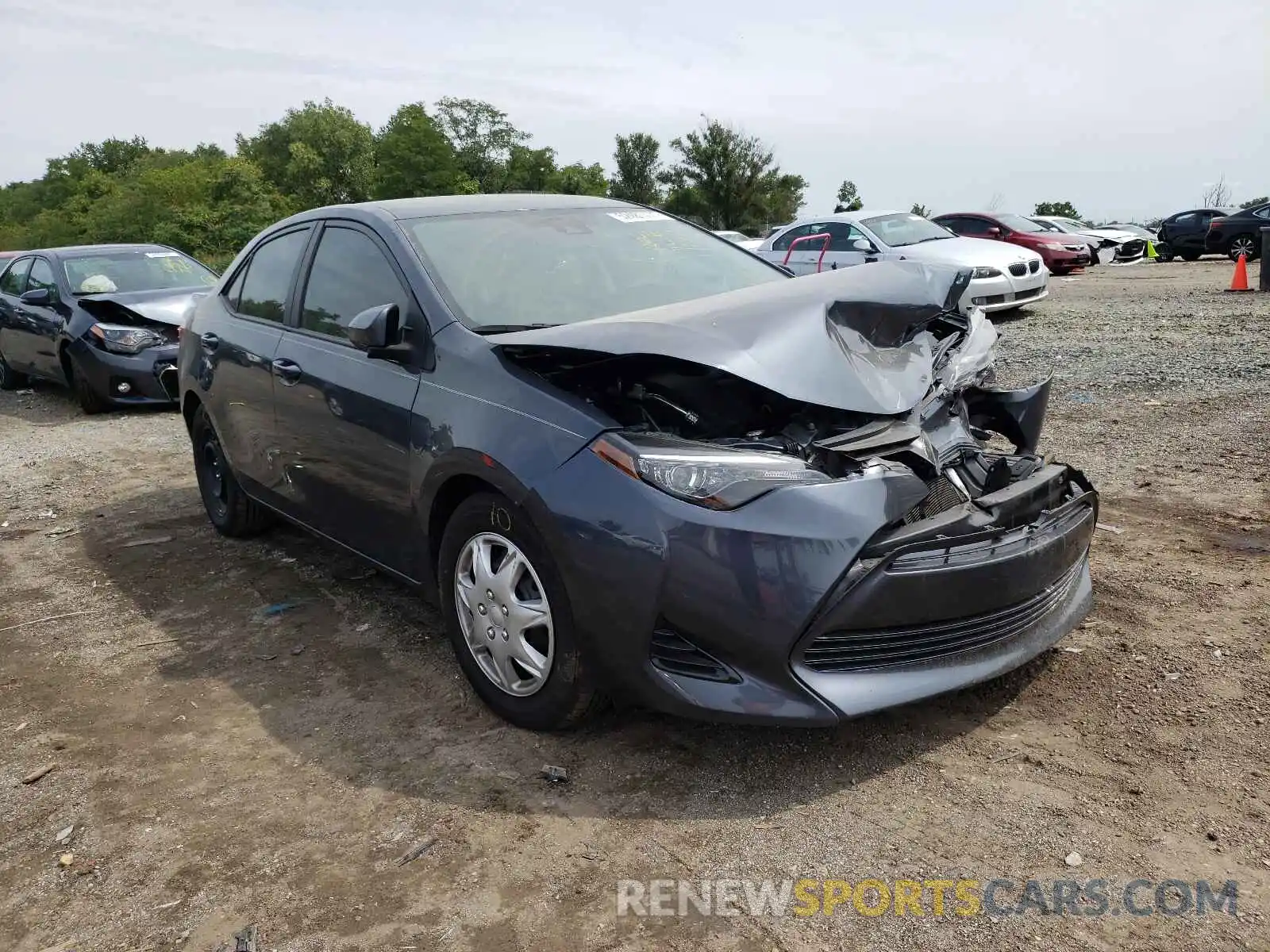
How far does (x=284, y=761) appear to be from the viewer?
10.7 ft

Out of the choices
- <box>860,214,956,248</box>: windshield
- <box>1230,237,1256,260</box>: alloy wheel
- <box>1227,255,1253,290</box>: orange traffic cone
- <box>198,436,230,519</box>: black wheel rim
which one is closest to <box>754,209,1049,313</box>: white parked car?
<box>860,214,956,248</box>: windshield

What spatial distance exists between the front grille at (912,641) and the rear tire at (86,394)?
931cm

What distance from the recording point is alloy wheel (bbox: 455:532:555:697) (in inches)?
122

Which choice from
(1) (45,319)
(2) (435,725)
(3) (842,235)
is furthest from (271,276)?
(3) (842,235)

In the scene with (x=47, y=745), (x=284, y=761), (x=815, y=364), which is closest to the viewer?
(x=815, y=364)

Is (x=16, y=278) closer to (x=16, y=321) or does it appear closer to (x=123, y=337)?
(x=16, y=321)

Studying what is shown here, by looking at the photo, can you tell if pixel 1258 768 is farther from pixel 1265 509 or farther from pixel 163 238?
pixel 163 238

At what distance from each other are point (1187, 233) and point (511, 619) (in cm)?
2607

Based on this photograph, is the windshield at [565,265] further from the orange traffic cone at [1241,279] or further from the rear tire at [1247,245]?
the rear tire at [1247,245]

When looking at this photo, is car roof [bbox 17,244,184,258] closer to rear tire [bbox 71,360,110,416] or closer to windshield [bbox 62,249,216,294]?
windshield [bbox 62,249,216,294]

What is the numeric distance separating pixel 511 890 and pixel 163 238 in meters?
45.7

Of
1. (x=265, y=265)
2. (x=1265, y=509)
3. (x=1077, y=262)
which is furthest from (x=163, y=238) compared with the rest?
(x=1265, y=509)

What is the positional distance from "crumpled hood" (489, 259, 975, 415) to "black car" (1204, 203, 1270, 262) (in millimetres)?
22367

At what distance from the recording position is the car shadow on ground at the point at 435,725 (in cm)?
294
